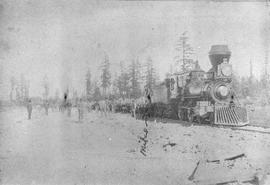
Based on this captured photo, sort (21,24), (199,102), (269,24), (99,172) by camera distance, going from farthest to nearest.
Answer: (199,102), (269,24), (21,24), (99,172)

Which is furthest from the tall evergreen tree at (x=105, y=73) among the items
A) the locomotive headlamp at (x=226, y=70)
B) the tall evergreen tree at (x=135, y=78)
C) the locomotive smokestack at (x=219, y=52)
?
the locomotive headlamp at (x=226, y=70)

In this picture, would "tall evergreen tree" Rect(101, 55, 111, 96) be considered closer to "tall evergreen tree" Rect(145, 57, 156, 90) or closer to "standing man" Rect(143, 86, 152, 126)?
"tall evergreen tree" Rect(145, 57, 156, 90)

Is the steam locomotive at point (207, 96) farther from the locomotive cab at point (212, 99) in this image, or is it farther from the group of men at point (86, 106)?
the group of men at point (86, 106)

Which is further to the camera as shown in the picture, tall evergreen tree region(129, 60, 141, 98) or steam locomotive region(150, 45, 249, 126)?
steam locomotive region(150, 45, 249, 126)

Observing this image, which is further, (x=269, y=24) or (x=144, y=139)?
(x=269, y=24)

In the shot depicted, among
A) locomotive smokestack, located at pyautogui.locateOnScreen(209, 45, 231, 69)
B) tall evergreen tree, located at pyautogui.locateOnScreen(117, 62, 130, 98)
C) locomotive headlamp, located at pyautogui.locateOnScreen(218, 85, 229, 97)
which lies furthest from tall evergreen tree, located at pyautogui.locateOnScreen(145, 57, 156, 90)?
locomotive headlamp, located at pyautogui.locateOnScreen(218, 85, 229, 97)

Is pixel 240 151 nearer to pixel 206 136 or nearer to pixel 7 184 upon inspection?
pixel 206 136

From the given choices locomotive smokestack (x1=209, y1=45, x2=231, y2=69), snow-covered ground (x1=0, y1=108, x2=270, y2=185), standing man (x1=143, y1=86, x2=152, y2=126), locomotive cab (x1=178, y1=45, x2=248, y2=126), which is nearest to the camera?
snow-covered ground (x1=0, y1=108, x2=270, y2=185)

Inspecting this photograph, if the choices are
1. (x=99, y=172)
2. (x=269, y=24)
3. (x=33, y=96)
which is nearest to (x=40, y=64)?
(x=33, y=96)
